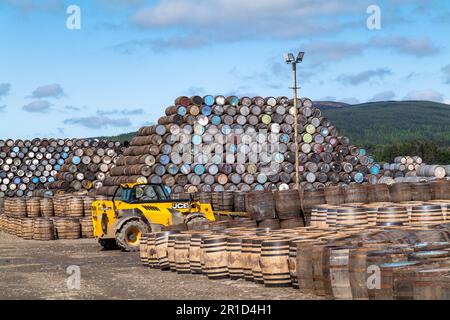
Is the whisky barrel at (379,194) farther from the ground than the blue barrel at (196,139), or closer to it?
closer to it

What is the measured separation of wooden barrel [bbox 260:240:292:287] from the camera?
11625 millimetres

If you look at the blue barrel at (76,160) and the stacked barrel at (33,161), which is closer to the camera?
the blue barrel at (76,160)

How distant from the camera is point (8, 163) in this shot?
4531 centimetres

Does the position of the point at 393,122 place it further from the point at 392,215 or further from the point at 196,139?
the point at 392,215

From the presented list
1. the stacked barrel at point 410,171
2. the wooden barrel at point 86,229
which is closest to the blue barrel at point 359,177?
the stacked barrel at point 410,171

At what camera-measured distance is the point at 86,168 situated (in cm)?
4141

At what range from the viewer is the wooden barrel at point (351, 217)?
14.8 m

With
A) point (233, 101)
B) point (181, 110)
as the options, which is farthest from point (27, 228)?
point (233, 101)

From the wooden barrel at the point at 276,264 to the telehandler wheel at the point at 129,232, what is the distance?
749 cm

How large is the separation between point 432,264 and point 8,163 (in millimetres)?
39737

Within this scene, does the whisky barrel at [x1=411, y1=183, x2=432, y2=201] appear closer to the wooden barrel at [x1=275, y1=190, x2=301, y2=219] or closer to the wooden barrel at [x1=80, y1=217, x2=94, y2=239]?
the wooden barrel at [x1=275, y1=190, x2=301, y2=219]

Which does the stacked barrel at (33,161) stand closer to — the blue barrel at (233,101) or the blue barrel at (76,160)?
the blue barrel at (76,160)

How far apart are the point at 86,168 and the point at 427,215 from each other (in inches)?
1148
